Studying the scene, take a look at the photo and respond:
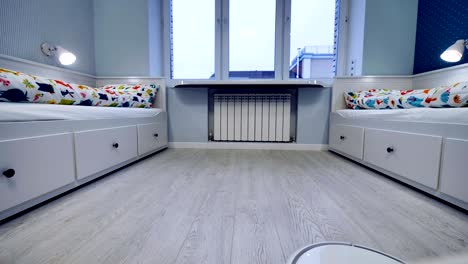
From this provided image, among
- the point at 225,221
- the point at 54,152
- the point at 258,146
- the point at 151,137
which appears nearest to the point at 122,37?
the point at 151,137

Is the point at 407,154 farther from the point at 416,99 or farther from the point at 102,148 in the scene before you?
the point at 102,148

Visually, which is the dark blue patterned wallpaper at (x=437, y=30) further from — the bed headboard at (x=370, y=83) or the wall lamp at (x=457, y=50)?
the wall lamp at (x=457, y=50)

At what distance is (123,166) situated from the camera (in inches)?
68.2

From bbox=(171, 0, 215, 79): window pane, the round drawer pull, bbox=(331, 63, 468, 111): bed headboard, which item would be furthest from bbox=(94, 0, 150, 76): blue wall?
bbox=(331, 63, 468, 111): bed headboard

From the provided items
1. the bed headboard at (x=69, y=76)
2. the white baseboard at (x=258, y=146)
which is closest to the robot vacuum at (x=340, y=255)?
the white baseboard at (x=258, y=146)

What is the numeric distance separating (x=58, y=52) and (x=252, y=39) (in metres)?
2.00

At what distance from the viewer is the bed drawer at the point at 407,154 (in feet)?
3.67

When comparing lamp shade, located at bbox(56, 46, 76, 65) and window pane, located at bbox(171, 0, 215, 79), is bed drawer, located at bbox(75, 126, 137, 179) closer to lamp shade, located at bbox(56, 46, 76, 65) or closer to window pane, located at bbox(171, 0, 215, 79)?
lamp shade, located at bbox(56, 46, 76, 65)

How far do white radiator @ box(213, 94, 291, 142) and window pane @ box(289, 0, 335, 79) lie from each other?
0.51 metres

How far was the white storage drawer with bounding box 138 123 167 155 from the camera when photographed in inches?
76.0

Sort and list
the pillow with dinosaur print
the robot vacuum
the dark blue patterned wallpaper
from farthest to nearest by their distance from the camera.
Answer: the dark blue patterned wallpaper, the pillow with dinosaur print, the robot vacuum

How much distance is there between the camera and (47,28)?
1.88 metres

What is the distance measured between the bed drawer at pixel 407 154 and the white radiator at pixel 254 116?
0.98 m

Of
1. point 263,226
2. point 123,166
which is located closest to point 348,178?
point 263,226
